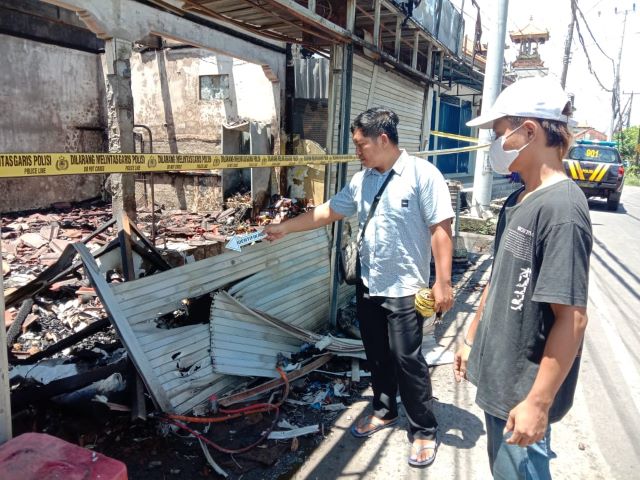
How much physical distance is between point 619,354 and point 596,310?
4.73 feet

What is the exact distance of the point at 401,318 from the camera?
3.06 m

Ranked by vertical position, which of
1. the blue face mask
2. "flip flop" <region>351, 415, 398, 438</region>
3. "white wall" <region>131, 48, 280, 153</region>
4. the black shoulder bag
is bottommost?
"flip flop" <region>351, 415, 398, 438</region>

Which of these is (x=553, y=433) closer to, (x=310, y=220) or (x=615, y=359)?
(x=615, y=359)

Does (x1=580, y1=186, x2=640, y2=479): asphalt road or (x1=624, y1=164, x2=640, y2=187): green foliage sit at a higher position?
(x1=624, y1=164, x2=640, y2=187): green foliage

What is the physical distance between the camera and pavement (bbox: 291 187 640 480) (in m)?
3.02

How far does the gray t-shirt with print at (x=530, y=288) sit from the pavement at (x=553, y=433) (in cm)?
145

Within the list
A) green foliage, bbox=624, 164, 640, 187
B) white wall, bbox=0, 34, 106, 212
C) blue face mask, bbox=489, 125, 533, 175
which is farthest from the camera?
green foliage, bbox=624, 164, 640, 187

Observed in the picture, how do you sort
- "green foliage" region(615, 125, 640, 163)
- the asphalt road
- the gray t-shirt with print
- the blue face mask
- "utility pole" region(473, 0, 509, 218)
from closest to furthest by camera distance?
the gray t-shirt with print → the blue face mask → the asphalt road → "utility pole" region(473, 0, 509, 218) → "green foliage" region(615, 125, 640, 163)

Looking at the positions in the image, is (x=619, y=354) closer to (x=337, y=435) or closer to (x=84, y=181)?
(x=337, y=435)

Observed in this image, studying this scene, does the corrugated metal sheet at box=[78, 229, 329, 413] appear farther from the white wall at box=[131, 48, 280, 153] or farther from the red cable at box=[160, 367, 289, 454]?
the white wall at box=[131, 48, 280, 153]

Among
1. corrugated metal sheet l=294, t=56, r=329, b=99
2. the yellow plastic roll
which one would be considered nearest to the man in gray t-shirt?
the yellow plastic roll

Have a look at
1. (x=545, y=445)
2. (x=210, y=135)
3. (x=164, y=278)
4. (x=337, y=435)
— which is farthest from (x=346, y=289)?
(x=210, y=135)

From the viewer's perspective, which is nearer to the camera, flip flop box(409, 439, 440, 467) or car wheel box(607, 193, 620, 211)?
flip flop box(409, 439, 440, 467)

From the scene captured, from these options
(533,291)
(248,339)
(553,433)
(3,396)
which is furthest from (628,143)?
(3,396)
